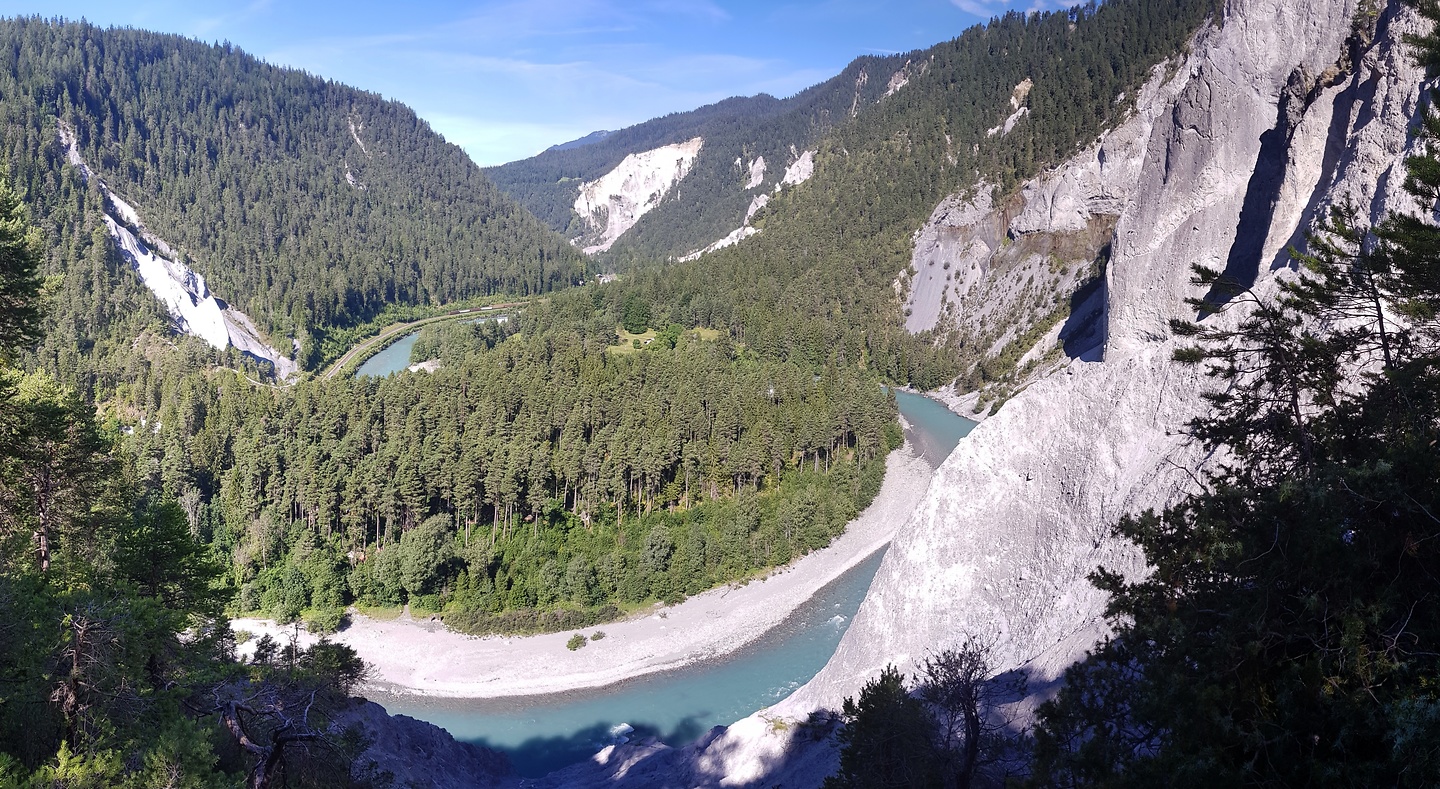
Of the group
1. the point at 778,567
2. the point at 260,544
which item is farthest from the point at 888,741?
the point at 260,544

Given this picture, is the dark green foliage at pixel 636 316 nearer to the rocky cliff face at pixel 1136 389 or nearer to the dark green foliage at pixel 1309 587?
the rocky cliff face at pixel 1136 389

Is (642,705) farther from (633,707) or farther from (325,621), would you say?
(325,621)

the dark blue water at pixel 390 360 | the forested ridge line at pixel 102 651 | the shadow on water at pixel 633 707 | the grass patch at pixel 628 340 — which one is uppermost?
the dark blue water at pixel 390 360

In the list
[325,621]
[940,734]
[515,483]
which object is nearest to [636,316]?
[515,483]

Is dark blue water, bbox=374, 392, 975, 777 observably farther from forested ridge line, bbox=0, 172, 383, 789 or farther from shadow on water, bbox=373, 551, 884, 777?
forested ridge line, bbox=0, 172, 383, 789

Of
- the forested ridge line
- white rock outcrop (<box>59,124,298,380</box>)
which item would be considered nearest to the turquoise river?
the forested ridge line

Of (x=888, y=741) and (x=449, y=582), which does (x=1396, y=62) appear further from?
(x=449, y=582)

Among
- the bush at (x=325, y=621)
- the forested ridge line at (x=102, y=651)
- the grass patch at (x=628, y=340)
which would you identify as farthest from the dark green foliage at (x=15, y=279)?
the grass patch at (x=628, y=340)
